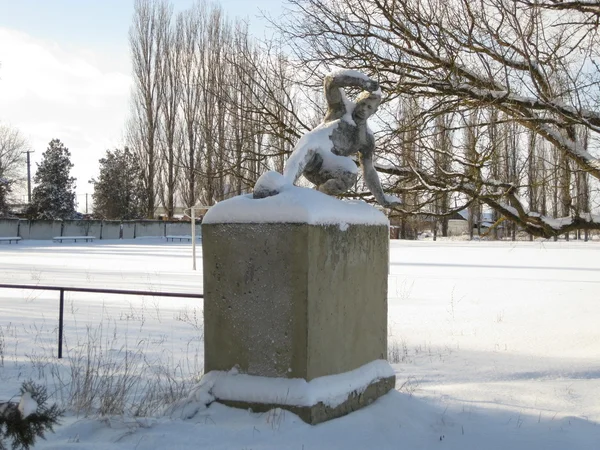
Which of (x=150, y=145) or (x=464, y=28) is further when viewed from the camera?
(x=150, y=145)

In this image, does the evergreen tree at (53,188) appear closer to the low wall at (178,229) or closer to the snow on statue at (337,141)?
the low wall at (178,229)

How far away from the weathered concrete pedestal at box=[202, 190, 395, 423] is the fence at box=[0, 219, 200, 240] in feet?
116

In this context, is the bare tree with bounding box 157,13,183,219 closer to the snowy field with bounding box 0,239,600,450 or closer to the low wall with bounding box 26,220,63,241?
the low wall with bounding box 26,220,63,241

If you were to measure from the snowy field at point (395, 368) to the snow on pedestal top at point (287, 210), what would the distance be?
43.4 inches

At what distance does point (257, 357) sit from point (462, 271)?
52.3ft

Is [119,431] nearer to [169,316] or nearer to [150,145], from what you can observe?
[169,316]

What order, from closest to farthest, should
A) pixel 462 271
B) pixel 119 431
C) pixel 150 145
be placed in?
pixel 119 431 < pixel 462 271 < pixel 150 145

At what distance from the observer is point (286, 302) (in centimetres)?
356

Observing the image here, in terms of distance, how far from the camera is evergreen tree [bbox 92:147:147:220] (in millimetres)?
44062

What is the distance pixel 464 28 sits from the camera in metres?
7.67

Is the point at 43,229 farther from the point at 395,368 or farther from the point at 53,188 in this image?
the point at 395,368

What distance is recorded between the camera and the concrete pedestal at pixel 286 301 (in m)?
3.52

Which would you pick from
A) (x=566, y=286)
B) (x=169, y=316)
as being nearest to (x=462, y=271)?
(x=566, y=286)

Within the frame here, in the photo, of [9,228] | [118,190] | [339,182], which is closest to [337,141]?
[339,182]
